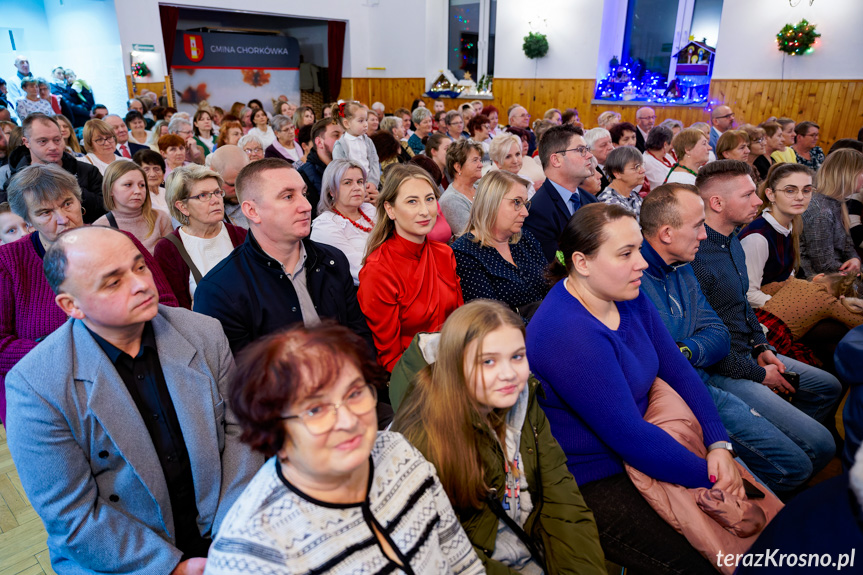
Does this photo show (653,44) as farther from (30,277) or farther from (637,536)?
(30,277)

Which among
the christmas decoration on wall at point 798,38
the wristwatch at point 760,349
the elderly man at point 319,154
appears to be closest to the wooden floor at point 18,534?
the wristwatch at point 760,349

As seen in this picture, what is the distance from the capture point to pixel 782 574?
3.11 ft

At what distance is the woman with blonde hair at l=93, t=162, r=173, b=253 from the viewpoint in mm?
2859

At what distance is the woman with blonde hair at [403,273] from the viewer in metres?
2.27

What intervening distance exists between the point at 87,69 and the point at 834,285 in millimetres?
11669

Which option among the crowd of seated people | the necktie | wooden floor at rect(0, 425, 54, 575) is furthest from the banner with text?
wooden floor at rect(0, 425, 54, 575)

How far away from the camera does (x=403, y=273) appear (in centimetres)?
231

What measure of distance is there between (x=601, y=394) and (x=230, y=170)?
3.00 m

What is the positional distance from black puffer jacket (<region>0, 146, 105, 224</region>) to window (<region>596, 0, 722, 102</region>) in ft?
29.9

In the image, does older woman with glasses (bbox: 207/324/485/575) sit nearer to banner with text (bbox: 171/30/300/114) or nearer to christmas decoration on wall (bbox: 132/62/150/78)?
christmas decoration on wall (bbox: 132/62/150/78)

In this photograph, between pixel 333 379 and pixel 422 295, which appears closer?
pixel 333 379

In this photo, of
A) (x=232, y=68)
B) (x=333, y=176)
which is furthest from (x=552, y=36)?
(x=333, y=176)

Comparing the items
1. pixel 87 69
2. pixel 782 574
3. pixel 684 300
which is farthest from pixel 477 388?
pixel 87 69

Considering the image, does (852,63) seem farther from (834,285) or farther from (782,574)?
(782,574)
